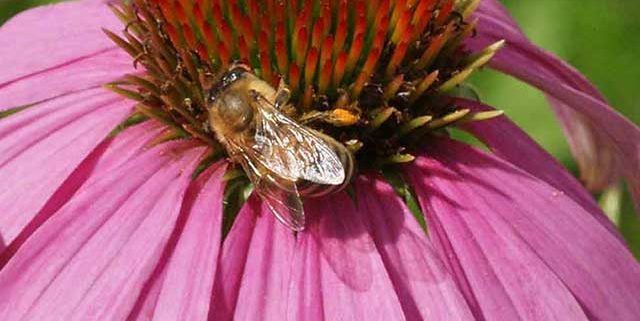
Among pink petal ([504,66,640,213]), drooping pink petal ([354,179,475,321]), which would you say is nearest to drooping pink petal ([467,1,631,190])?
pink petal ([504,66,640,213])

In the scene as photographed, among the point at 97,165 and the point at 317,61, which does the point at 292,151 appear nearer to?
the point at 317,61

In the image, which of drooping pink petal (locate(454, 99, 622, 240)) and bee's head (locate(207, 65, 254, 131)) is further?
drooping pink petal (locate(454, 99, 622, 240))

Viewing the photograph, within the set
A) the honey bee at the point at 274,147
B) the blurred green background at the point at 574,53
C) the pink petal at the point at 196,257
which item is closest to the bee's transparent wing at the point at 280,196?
the honey bee at the point at 274,147

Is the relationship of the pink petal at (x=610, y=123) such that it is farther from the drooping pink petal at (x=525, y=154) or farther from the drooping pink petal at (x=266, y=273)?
the drooping pink petal at (x=266, y=273)

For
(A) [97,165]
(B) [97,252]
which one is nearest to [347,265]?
(B) [97,252]

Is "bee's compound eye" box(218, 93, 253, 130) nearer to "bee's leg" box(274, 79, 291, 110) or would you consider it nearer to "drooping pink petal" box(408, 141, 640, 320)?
"bee's leg" box(274, 79, 291, 110)

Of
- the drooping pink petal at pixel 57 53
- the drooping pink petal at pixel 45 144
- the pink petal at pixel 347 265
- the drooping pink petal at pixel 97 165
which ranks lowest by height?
the pink petal at pixel 347 265
